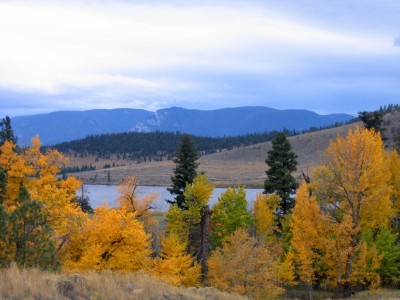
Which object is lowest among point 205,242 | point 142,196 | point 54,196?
point 142,196

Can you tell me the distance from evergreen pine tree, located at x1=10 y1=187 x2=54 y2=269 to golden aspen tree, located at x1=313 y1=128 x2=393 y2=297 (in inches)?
800

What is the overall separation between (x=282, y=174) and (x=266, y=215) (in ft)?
16.8

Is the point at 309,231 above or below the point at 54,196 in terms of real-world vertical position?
below

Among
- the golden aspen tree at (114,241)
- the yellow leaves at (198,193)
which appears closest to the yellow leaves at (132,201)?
the yellow leaves at (198,193)

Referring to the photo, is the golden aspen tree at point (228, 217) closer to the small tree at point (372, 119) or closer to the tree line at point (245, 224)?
the tree line at point (245, 224)

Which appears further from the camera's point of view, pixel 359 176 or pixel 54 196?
pixel 359 176

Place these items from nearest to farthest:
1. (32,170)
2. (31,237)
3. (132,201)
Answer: (31,237), (32,170), (132,201)

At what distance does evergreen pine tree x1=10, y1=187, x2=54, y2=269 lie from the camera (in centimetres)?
1524

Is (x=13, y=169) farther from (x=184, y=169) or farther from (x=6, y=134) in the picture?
(x=184, y=169)

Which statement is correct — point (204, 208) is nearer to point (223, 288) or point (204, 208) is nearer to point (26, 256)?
point (223, 288)

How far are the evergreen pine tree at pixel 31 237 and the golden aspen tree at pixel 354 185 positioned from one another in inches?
800

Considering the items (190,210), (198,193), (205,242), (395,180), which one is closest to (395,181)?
(395,180)

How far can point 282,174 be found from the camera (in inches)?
1729

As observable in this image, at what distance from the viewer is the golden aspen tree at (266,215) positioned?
4069 centimetres
